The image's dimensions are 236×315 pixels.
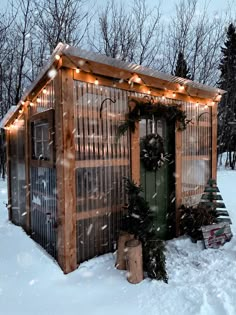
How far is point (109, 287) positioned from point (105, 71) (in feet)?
8.97

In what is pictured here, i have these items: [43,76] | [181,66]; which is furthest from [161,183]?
[181,66]

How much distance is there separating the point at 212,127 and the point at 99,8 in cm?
845

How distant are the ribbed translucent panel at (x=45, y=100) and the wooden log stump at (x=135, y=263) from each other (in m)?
2.08

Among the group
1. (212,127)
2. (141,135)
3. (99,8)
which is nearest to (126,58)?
(99,8)

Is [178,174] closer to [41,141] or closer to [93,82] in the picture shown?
[93,82]

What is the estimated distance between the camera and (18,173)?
16.4 ft

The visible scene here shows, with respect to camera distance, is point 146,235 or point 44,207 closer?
point 146,235

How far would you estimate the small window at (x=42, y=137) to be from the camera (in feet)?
11.4

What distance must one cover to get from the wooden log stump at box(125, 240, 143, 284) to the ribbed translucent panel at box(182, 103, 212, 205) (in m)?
2.02

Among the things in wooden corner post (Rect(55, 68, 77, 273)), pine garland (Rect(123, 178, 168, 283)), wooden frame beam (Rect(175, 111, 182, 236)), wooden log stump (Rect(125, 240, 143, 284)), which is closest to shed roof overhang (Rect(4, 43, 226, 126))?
wooden corner post (Rect(55, 68, 77, 273))

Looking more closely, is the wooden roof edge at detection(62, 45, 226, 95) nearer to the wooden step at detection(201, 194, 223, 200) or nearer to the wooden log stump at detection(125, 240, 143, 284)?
the wooden step at detection(201, 194, 223, 200)

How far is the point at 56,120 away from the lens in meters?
3.31

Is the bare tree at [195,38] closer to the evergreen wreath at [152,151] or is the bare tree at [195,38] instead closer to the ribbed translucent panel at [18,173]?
the evergreen wreath at [152,151]

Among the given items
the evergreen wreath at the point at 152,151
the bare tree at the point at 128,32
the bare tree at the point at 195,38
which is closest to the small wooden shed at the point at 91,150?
the evergreen wreath at the point at 152,151
